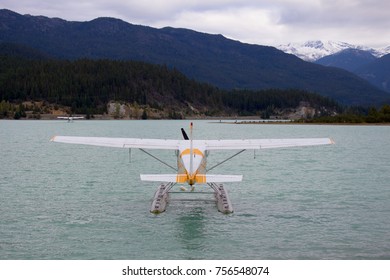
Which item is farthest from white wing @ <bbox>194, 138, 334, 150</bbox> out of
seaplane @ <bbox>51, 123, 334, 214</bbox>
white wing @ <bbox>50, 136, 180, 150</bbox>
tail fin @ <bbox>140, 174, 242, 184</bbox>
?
tail fin @ <bbox>140, 174, 242, 184</bbox>

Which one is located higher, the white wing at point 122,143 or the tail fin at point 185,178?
the white wing at point 122,143

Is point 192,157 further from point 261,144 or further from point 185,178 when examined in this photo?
point 261,144

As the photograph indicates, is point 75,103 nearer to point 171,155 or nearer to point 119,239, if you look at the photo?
point 171,155

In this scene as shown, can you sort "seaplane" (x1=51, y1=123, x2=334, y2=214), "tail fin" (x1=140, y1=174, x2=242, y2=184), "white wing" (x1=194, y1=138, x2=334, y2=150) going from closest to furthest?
"tail fin" (x1=140, y1=174, x2=242, y2=184)
"seaplane" (x1=51, y1=123, x2=334, y2=214)
"white wing" (x1=194, y1=138, x2=334, y2=150)

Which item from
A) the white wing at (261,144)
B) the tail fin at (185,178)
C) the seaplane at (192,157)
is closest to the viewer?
the tail fin at (185,178)

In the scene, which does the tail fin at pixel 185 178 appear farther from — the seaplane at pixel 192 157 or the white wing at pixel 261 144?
the white wing at pixel 261 144

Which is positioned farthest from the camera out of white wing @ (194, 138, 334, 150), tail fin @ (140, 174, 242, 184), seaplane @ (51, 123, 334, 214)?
white wing @ (194, 138, 334, 150)

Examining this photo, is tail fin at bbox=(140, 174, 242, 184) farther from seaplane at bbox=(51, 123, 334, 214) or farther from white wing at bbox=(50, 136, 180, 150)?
white wing at bbox=(50, 136, 180, 150)

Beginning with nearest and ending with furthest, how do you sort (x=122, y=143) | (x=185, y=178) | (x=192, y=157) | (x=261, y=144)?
1. (x=185, y=178)
2. (x=192, y=157)
3. (x=261, y=144)
4. (x=122, y=143)

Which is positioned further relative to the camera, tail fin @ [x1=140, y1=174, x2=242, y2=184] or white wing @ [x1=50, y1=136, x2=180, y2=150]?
white wing @ [x1=50, y1=136, x2=180, y2=150]

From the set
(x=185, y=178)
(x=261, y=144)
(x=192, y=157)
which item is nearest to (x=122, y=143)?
(x=192, y=157)

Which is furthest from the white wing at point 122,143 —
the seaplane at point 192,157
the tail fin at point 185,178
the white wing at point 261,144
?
the tail fin at point 185,178

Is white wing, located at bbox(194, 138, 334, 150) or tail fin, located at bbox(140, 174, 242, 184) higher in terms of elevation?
white wing, located at bbox(194, 138, 334, 150)
